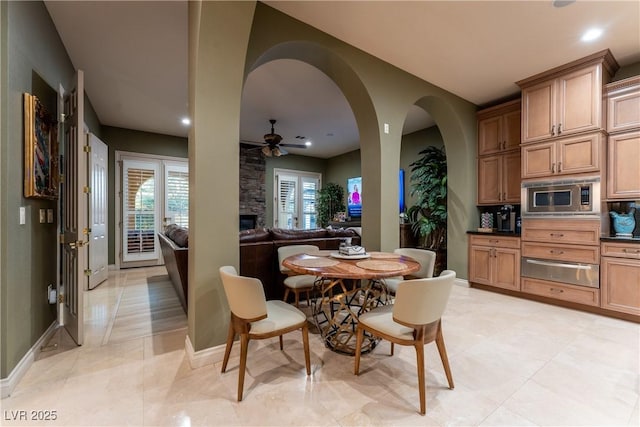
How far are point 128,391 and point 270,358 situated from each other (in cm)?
92

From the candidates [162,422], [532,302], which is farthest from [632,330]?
[162,422]

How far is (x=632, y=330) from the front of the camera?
104 inches

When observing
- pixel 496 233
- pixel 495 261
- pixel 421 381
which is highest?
pixel 496 233

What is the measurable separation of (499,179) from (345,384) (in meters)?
3.78

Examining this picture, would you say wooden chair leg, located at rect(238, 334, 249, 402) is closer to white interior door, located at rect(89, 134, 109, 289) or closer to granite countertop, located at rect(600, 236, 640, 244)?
white interior door, located at rect(89, 134, 109, 289)

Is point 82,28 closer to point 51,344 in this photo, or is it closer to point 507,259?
point 51,344

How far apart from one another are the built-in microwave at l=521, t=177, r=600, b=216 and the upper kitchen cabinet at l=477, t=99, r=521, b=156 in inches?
28.6

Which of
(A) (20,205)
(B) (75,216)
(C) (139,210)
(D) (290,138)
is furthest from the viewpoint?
(D) (290,138)

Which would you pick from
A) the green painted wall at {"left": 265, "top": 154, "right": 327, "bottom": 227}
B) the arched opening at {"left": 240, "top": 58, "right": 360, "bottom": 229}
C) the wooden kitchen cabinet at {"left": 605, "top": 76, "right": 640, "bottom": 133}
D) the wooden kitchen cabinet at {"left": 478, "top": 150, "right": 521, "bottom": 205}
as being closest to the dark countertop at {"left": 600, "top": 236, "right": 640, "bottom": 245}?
the wooden kitchen cabinet at {"left": 478, "top": 150, "right": 521, "bottom": 205}

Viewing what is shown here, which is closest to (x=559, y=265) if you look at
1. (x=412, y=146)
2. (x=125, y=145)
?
(x=412, y=146)

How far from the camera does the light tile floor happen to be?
1.51 metres

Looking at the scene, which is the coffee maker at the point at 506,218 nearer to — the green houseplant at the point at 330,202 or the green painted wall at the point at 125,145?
the green houseplant at the point at 330,202

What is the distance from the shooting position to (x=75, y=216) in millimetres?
2354

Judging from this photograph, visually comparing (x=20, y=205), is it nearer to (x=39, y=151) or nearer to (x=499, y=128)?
(x=39, y=151)
